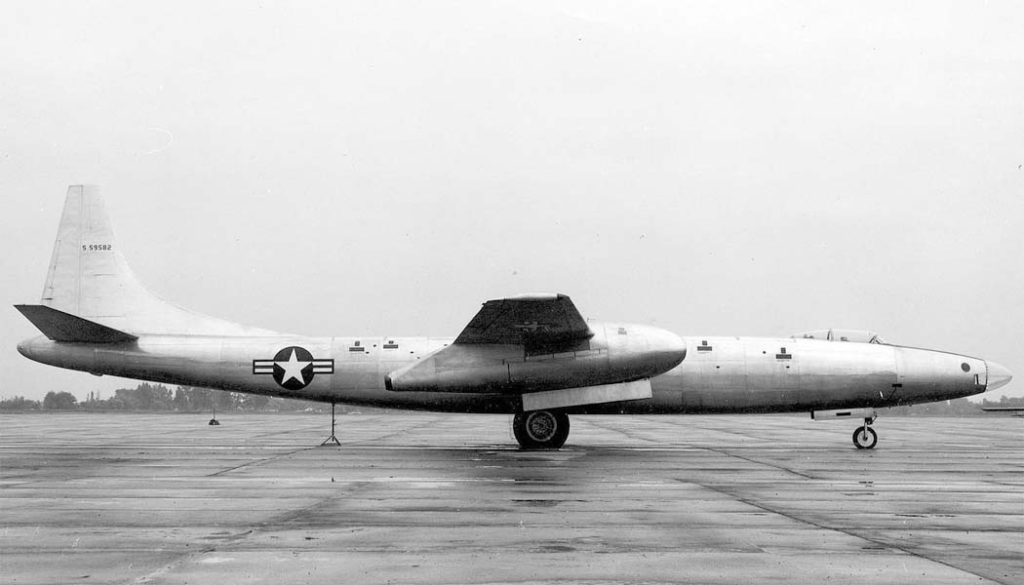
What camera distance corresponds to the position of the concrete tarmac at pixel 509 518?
698 cm

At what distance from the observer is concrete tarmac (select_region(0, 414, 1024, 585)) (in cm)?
698

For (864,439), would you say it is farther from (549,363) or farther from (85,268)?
(85,268)

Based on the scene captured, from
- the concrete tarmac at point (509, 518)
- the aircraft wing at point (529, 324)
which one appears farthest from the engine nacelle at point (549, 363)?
the concrete tarmac at point (509, 518)

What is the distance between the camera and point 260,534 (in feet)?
28.0

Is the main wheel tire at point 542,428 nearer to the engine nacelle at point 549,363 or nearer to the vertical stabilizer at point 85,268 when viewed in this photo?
the engine nacelle at point 549,363

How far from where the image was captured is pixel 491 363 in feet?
62.6

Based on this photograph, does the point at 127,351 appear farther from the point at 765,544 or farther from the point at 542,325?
the point at 765,544

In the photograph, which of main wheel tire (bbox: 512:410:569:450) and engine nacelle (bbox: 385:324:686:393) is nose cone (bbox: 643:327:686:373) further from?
main wheel tire (bbox: 512:410:569:450)

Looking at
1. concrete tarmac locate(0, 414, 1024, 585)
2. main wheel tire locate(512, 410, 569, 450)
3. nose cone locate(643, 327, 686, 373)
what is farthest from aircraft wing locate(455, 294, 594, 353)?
concrete tarmac locate(0, 414, 1024, 585)

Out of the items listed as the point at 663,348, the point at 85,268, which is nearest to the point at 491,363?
the point at 663,348

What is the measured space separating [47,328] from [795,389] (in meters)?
17.1

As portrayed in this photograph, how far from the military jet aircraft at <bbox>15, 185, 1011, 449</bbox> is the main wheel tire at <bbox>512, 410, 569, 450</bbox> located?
0.10 feet

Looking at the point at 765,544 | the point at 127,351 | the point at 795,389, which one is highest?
the point at 127,351

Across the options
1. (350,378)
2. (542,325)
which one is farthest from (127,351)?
(542,325)
